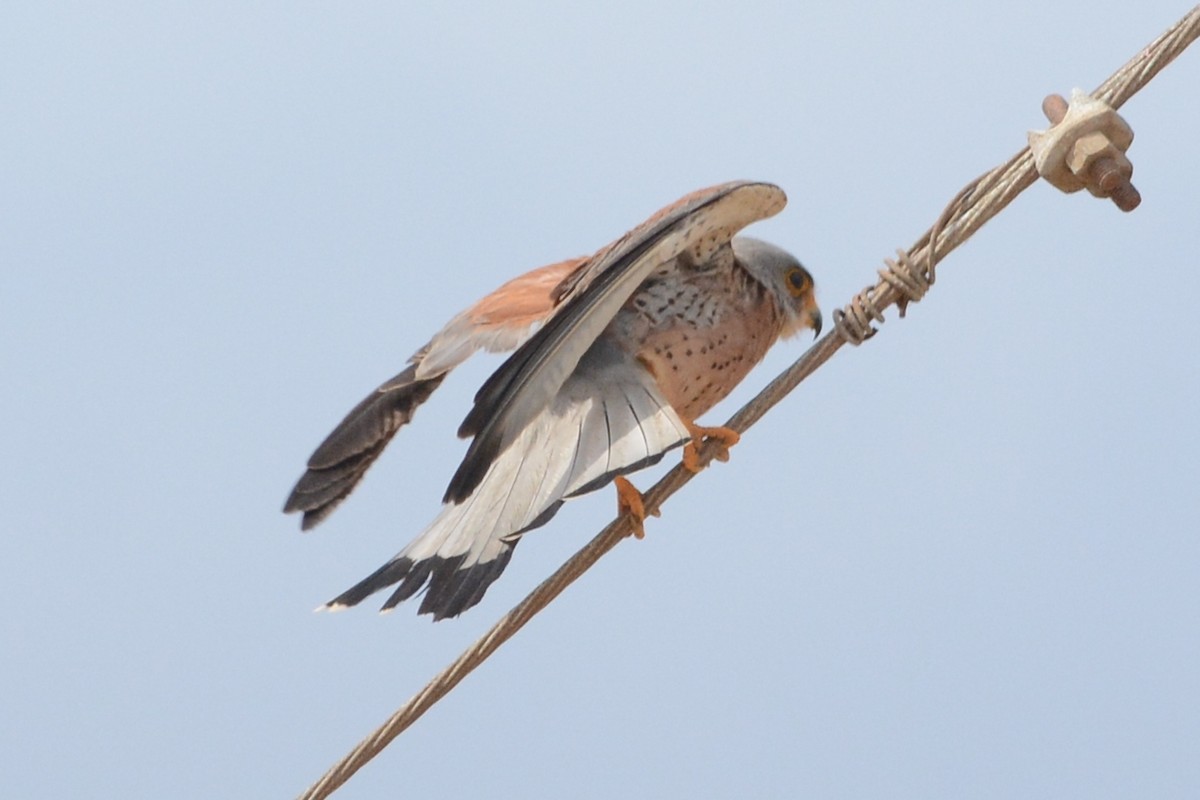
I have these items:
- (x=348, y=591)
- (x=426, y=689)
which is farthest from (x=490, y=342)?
(x=426, y=689)

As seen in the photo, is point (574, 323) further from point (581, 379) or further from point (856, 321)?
point (856, 321)

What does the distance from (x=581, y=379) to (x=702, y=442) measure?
1.12 ft

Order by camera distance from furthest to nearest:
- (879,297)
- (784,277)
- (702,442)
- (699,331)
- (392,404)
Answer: (784,277), (392,404), (699,331), (702,442), (879,297)

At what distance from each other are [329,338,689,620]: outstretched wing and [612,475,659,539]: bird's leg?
0.46 feet

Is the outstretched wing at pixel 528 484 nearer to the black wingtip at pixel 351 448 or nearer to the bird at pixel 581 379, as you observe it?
the bird at pixel 581 379

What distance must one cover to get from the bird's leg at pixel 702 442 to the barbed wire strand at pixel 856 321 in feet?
0.25

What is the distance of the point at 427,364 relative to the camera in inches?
176

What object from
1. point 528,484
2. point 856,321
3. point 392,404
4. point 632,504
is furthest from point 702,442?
point 392,404

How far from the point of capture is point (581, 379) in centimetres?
429

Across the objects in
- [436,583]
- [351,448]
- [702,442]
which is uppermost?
[351,448]

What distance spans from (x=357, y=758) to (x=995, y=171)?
178cm

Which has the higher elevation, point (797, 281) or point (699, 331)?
point (797, 281)

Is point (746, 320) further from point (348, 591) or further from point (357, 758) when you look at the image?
Answer: point (357, 758)

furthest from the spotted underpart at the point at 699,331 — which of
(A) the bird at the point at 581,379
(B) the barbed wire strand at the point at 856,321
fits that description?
(B) the barbed wire strand at the point at 856,321
